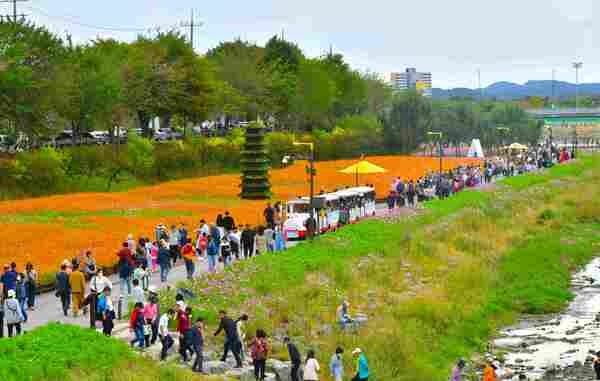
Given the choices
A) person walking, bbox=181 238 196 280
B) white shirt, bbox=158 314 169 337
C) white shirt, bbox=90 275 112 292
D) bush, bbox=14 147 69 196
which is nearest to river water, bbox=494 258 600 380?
person walking, bbox=181 238 196 280

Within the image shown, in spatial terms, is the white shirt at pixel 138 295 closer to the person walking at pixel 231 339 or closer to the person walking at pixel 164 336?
the person walking at pixel 164 336

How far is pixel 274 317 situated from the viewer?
115 feet

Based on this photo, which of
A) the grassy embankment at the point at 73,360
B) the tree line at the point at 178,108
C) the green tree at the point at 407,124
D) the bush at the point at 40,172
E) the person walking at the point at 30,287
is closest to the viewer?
the grassy embankment at the point at 73,360

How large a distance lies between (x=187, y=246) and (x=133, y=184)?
4141 cm

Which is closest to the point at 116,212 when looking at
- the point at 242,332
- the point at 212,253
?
the point at 212,253

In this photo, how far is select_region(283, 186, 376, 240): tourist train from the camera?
49250mm

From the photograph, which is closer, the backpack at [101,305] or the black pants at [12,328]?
the black pants at [12,328]

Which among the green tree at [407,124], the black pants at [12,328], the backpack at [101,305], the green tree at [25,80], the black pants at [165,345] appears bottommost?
the black pants at [165,345]

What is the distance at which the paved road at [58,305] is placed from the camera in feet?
101

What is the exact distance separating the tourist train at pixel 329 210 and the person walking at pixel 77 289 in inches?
692

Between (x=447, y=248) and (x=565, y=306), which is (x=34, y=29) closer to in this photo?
(x=447, y=248)

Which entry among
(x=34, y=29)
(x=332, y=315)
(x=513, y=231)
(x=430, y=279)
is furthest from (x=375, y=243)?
(x=34, y=29)

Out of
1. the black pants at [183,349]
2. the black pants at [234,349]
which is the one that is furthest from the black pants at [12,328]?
the black pants at [234,349]

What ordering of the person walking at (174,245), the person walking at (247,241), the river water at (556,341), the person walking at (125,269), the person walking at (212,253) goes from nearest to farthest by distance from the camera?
the person walking at (125,269)
the river water at (556,341)
the person walking at (212,253)
the person walking at (174,245)
the person walking at (247,241)
